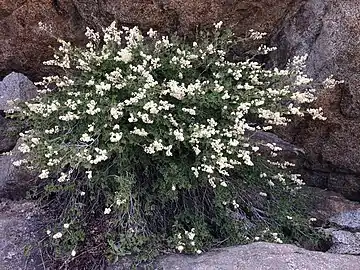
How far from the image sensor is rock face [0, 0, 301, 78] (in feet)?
9.94

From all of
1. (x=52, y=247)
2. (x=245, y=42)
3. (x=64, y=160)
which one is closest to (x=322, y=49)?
(x=245, y=42)

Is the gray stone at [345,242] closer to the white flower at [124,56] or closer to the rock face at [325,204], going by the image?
the rock face at [325,204]

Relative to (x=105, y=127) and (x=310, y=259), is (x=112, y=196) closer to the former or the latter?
(x=105, y=127)

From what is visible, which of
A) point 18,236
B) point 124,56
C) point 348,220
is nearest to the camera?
point 18,236

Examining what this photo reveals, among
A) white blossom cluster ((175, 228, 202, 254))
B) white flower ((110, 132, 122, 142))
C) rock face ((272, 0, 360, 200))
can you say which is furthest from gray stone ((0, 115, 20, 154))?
rock face ((272, 0, 360, 200))

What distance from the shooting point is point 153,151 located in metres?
2.22

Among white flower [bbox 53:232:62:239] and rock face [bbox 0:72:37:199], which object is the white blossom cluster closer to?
white flower [bbox 53:232:62:239]

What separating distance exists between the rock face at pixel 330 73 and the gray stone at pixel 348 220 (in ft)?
1.59

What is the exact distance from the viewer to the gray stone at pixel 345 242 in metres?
2.55

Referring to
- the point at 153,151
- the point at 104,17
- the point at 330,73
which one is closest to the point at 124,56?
the point at 153,151

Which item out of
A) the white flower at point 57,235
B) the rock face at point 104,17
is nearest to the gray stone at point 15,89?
the rock face at point 104,17

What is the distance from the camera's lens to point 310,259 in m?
2.15

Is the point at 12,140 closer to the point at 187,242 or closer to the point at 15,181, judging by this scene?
the point at 15,181

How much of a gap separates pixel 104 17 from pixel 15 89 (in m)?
0.75
